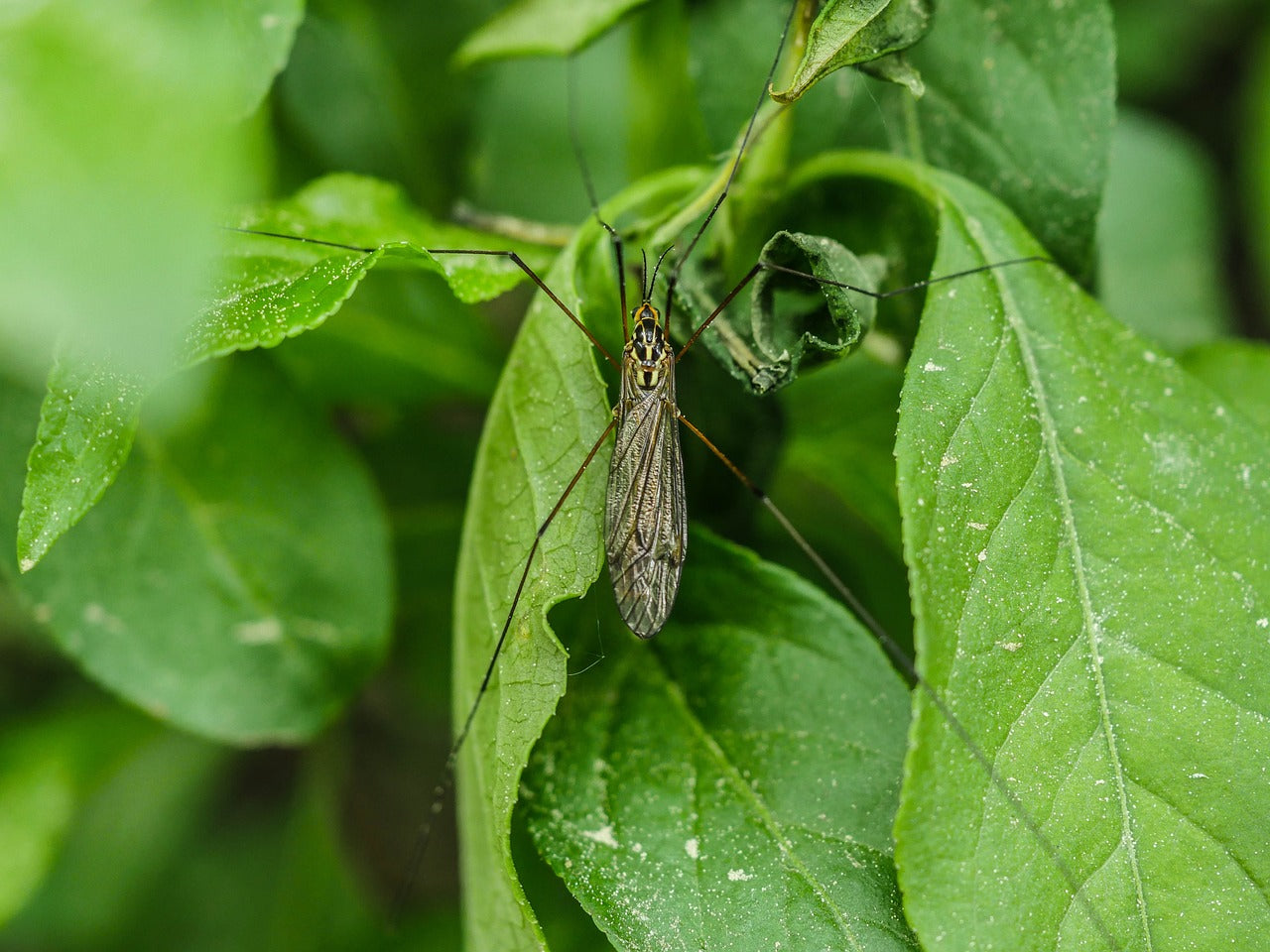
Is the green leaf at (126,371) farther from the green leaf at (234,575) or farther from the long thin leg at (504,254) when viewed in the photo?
the green leaf at (234,575)

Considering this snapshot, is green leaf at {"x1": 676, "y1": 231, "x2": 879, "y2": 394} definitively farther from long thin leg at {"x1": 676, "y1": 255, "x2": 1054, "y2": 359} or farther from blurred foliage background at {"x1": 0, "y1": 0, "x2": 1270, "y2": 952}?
blurred foliage background at {"x1": 0, "y1": 0, "x2": 1270, "y2": 952}

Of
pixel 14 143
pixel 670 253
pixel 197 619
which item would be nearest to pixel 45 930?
pixel 197 619

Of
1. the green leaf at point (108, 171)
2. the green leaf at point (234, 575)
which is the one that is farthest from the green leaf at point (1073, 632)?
the green leaf at point (234, 575)

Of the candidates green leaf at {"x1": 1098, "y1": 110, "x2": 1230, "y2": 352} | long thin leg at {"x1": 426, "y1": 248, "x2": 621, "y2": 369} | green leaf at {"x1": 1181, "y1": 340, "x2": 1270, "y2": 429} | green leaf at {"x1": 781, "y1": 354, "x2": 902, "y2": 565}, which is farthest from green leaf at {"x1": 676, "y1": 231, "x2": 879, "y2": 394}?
green leaf at {"x1": 1098, "y1": 110, "x2": 1230, "y2": 352}

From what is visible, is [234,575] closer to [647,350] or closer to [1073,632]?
[647,350]

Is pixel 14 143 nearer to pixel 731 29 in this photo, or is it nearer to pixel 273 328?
pixel 273 328

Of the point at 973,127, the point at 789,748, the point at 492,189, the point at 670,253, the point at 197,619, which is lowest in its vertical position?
the point at 197,619
